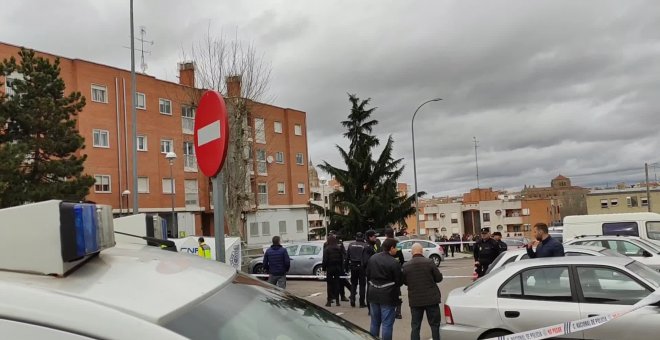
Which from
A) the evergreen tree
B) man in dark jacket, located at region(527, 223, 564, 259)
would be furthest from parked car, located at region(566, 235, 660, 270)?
the evergreen tree

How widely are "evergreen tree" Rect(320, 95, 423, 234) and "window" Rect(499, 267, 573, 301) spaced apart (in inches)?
1272

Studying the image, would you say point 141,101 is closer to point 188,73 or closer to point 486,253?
point 188,73

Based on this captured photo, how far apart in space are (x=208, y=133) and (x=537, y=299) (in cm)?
431

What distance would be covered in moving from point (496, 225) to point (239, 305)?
115972mm

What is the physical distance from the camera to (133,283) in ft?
4.67

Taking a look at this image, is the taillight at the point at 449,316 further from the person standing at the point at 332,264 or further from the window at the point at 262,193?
the window at the point at 262,193

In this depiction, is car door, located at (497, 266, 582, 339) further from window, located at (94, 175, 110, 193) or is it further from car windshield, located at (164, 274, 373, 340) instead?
window, located at (94, 175, 110, 193)

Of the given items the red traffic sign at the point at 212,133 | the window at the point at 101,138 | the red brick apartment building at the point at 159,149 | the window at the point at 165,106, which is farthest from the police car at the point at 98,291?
the window at the point at 165,106

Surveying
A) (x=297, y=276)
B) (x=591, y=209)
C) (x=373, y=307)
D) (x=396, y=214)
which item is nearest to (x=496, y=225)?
(x=591, y=209)

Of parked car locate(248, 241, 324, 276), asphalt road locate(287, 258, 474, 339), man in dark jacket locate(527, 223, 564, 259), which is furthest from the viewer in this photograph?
parked car locate(248, 241, 324, 276)

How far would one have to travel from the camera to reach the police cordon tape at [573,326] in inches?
155

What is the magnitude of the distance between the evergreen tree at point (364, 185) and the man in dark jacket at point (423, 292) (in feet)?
102

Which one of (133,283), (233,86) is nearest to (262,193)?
(233,86)

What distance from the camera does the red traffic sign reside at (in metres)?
3.97
